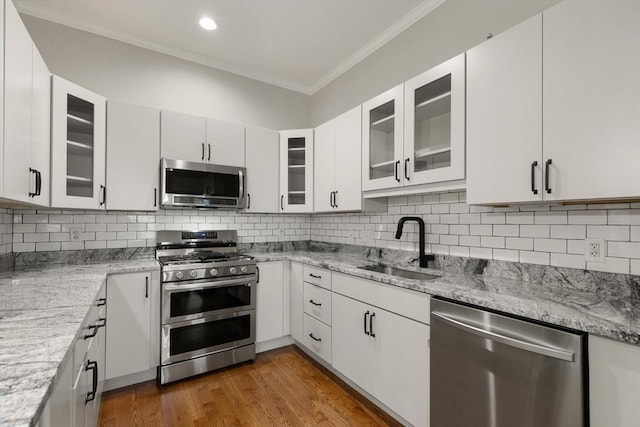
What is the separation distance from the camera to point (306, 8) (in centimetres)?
241

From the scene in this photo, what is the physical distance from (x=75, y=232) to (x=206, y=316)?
132cm

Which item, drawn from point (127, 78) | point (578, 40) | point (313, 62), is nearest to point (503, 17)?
point (578, 40)

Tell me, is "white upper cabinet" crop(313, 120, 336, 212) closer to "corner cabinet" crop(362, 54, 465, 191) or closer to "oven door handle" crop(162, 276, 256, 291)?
"corner cabinet" crop(362, 54, 465, 191)

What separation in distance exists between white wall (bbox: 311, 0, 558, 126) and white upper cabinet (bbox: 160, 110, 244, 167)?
48.3 inches

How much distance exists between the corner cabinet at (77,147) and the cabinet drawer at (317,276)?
1785 millimetres

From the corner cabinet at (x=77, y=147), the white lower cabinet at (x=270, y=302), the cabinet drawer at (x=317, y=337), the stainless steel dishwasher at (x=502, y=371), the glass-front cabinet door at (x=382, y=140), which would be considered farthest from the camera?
the white lower cabinet at (x=270, y=302)

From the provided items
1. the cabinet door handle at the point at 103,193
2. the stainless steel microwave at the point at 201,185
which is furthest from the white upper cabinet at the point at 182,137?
the cabinet door handle at the point at 103,193

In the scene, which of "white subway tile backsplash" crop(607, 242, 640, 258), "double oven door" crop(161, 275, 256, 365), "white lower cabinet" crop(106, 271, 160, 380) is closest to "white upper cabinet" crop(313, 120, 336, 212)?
"double oven door" crop(161, 275, 256, 365)

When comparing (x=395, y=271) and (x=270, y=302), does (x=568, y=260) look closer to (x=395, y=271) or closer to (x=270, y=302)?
(x=395, y=271)

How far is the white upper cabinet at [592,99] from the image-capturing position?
119 centimetres

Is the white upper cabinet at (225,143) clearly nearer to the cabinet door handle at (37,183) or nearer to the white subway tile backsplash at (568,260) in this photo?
the cabinet door handle at (37,183)

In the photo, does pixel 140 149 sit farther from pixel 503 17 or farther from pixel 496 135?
pixel 503 17

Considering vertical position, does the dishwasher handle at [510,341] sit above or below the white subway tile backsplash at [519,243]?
below

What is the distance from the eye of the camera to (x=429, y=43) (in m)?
2.40
